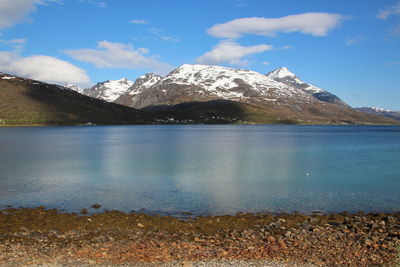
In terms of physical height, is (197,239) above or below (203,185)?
above

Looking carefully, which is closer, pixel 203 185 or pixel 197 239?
pixel 197 239

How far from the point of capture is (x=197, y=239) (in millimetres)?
22297

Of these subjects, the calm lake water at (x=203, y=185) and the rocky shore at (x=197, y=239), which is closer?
the rocky shore at (x=197, y=239)

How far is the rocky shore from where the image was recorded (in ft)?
61.2

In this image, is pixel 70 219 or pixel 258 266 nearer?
pixel 258 266

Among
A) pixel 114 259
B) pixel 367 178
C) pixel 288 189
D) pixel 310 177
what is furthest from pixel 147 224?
pixel 367 178

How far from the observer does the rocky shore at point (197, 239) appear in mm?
18641

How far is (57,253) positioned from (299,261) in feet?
44.5

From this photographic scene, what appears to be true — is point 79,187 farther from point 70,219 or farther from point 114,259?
point 114,259

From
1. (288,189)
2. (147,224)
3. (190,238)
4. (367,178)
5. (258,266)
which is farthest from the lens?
(367,178)

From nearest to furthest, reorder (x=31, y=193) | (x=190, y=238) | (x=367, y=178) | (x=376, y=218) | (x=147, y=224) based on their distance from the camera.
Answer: (x=190, y=238), (x=147, y=224), (x=376, y=218), (x=31, y=193), (x=367, y=178)

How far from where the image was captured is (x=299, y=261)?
18.5m

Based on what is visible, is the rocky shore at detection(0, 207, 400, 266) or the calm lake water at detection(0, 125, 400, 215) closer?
the rocky shore at detection(0, 207, 400, 266)

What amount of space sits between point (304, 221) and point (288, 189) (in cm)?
1536
